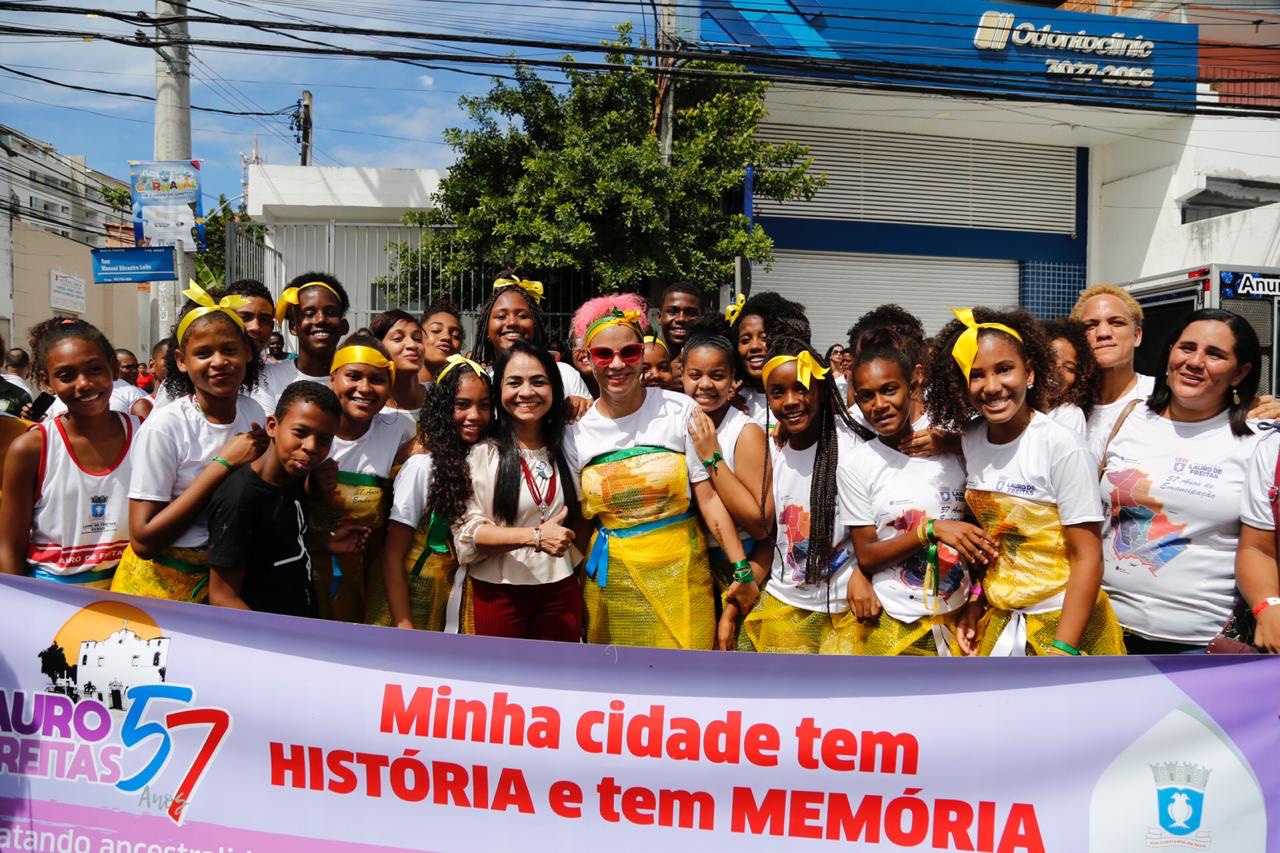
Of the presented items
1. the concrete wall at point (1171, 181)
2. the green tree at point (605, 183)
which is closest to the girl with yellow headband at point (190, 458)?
the green tree at point (605, 183)

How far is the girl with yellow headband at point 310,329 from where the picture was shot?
4.42 m

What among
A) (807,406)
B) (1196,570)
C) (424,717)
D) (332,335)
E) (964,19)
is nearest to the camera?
(424,717)

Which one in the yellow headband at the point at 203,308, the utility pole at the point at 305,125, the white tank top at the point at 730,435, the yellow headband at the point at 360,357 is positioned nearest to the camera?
the yellow headband at the point at 203,308

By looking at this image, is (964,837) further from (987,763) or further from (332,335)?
(332,335)

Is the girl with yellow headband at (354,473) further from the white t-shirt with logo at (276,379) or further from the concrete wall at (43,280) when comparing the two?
the concrete wall at (43,280)

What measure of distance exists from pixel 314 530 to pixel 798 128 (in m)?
13.3

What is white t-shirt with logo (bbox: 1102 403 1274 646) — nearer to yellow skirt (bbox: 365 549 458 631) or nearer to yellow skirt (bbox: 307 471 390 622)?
yellow skirt (bbox: 365 549 458 631)

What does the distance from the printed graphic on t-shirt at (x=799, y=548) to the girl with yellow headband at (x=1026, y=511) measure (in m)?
0.49

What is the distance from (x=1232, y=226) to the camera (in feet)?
49.4

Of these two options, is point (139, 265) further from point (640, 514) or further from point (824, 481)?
point (824, 481)

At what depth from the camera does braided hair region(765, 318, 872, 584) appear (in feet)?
11.2

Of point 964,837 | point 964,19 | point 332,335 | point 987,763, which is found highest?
point 964,19

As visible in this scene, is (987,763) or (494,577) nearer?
(987,763)

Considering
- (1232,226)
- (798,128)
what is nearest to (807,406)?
(798,128)
